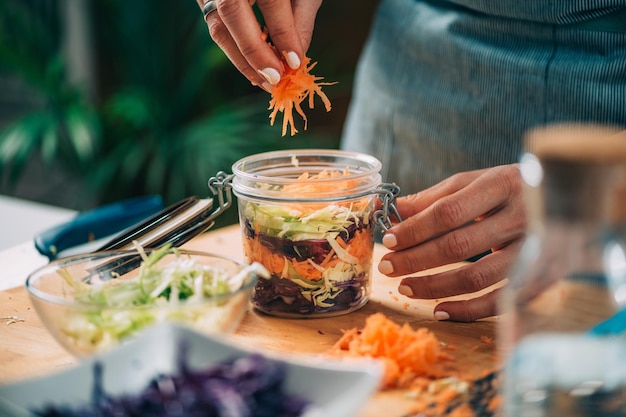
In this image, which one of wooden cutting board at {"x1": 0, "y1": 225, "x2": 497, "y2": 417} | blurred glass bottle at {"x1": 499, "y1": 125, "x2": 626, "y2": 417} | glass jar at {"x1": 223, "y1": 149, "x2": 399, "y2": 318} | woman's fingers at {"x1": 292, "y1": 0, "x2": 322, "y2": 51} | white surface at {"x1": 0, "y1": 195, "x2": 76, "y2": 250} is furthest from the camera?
white surface at {"x1": 0, "y1": 195, "x2": 76, "y2": 250}

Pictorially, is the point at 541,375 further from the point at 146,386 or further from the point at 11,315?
the point at 11,315

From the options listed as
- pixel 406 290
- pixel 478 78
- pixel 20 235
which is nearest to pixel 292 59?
pixel 406 290

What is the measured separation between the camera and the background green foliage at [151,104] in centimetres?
387

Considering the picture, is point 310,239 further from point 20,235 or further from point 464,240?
point 20,235

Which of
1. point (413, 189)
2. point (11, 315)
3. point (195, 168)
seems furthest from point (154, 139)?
point (11, 315)

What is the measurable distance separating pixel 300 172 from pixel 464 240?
37 centimetres

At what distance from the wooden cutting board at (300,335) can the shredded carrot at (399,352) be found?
3cm

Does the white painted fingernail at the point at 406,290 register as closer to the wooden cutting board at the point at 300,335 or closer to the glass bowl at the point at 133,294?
the wooden cutting board at the point at 300,335

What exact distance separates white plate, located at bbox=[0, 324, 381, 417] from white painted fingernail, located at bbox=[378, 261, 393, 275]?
0.44 meters

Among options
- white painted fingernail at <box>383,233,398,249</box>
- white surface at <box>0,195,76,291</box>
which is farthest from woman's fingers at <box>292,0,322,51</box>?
white surface at <box>0,195,76,291</box>

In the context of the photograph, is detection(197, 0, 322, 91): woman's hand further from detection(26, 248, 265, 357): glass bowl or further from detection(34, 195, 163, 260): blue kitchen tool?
detection(34, 195, 163, 260): blue kitchen tool

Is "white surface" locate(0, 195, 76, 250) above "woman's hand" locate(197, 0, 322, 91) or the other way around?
the other way around

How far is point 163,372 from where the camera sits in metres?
0.95

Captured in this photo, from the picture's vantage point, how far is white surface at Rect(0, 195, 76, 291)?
164 centimetres
